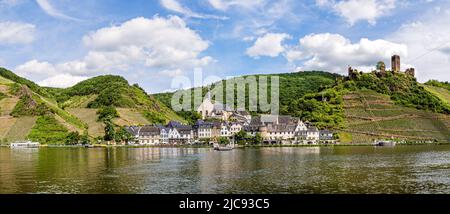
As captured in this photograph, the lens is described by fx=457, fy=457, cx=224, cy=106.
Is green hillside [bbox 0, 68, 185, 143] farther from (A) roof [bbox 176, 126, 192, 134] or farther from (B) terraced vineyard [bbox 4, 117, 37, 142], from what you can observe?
(A) roof [bbox 176, 126, 192, 134]

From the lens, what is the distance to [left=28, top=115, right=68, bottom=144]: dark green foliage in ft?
440

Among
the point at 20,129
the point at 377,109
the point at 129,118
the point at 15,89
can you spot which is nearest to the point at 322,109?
the point at 377,109

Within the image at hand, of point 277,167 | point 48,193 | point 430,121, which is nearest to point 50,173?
point 48,193

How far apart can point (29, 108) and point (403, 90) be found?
13004 cm

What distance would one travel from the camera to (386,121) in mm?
140875

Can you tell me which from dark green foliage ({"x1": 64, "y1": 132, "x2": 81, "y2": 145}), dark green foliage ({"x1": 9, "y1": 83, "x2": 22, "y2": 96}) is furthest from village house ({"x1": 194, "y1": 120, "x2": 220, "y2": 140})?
dark green foliage ({"x1": 9, "y1": 83, "x2": 22, "y2": 96})

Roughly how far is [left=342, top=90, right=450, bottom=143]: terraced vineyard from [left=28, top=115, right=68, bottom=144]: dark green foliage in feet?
276

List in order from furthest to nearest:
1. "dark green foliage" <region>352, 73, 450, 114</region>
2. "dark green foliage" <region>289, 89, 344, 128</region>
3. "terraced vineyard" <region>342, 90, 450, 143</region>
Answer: "dark green foliage" <region>352, 73, 450, 114</region> → "dark green foliage" <region>289, 89, 344, 128</region> → "terraced vineyard" <region>342, 90, 450, 143</region>

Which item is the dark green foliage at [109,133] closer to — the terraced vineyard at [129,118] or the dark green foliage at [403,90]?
the terraced vineyard at [129,118]

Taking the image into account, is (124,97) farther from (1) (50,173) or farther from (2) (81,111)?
(1) (50,173)

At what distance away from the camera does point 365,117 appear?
14225cm

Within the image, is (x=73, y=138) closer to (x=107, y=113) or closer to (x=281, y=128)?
(x=107, y=113)
